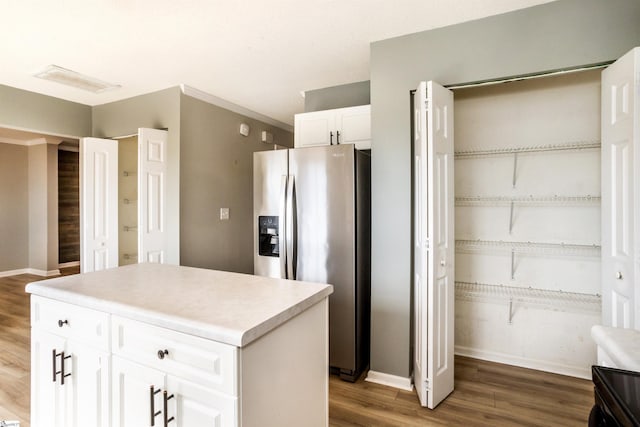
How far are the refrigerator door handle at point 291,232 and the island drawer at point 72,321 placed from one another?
1.49 metres

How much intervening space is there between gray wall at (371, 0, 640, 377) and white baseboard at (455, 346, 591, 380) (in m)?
0.88

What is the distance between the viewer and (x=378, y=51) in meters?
2.41

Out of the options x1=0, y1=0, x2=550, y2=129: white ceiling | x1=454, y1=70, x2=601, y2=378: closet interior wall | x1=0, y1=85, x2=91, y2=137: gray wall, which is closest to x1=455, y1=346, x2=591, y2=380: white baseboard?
x1=454, y1=70, x2=601, y2=378: closet interior wall

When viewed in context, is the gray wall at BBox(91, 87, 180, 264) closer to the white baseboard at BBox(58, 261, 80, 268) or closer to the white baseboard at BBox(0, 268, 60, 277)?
the white baseboard at BBox(0, 268, 60, 277)

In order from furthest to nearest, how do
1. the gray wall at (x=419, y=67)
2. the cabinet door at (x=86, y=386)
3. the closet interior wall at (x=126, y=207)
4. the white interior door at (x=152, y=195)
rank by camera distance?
the closet interior wall at (x=126, y=207), the white interior door at (x=152, y=195), the gray wall at (x=419, y=67), the cabinet door at (x=86, y=386)

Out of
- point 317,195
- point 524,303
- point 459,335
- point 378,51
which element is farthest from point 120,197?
point 524,303

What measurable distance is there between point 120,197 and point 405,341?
407cm

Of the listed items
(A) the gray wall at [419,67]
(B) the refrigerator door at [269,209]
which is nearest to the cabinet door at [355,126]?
(A) the gray wall at [419,67]

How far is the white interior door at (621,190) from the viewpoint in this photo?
5.41 ft

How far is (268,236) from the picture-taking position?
2854 mm

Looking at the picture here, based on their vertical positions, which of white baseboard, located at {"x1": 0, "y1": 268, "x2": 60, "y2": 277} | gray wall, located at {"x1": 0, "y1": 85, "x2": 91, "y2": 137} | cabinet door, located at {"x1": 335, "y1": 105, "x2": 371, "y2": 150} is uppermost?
gray wall, located at {"x1": 0, "y1": 85, "x2": 91, "y2": 137}

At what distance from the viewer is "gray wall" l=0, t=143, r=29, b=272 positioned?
5.70 meters

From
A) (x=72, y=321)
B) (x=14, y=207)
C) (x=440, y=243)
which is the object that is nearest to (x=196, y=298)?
(x=72, y=321)

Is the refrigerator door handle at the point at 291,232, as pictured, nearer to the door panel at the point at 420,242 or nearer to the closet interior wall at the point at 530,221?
the door panel at the point at 420,242
